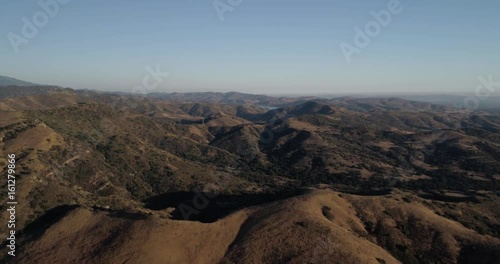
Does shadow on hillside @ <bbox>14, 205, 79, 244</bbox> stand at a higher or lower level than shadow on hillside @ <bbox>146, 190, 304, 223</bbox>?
higher

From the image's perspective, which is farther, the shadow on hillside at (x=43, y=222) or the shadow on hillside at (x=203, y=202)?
the shadow on hillside at (x=203, y=202)

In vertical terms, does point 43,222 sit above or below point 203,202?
above

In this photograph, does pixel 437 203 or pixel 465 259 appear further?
pixel 437 203

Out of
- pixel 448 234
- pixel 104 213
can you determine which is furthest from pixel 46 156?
pixel 448 234

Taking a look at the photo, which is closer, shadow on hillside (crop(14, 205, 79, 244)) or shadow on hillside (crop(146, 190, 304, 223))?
shadow on hillside (crop(14, 205, 79, 244))

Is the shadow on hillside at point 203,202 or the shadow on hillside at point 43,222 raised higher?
the shadow on hillside at point 43,222

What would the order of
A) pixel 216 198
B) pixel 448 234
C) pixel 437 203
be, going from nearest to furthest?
pixel 448 234, pixel 437 203, pixel 216 198

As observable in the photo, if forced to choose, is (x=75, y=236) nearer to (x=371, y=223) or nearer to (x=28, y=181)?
(x=28, y=181)

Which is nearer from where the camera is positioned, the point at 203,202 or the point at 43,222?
the point at 43,222
